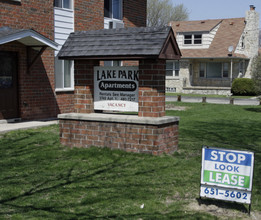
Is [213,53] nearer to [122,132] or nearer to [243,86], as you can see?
[243,86]

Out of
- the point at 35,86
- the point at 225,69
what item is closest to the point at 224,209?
the point at 35,86

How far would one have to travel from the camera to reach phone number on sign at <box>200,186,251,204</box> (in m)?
5.69

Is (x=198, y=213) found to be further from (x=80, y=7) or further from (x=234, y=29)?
(x=234, y=29)

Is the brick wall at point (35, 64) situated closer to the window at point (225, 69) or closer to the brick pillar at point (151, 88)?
the brick pillar at point (151, 88)

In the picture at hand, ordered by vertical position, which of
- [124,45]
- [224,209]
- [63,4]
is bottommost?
[224,209]

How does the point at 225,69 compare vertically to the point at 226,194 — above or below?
above

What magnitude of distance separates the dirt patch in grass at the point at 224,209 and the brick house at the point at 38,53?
871cm

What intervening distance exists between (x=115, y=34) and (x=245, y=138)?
5.13 meters

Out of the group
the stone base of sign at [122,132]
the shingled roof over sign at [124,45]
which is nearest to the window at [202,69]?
the shingled roof over sign at [124,45]

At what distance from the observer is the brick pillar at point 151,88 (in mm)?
8969

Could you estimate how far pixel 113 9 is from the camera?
776 inches

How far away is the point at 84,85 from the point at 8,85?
5549mm

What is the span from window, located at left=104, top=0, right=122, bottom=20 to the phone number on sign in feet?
48.1

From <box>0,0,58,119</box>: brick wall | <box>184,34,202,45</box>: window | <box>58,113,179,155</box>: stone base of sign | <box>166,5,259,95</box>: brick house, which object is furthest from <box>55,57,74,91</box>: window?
<box>184,34,202,45</box>: window
